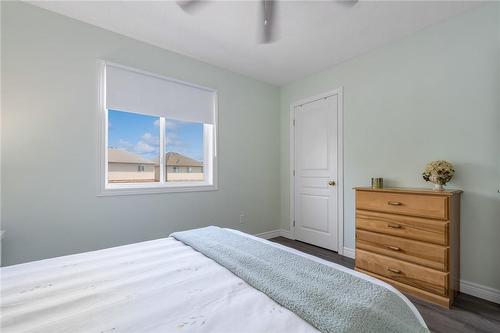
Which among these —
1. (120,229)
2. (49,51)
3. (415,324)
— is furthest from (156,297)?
(49,51)

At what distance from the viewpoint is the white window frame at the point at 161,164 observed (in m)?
2.45

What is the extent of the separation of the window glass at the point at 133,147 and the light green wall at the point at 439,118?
2.45m

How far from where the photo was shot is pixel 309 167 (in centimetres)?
359

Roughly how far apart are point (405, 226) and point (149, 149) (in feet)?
9.25

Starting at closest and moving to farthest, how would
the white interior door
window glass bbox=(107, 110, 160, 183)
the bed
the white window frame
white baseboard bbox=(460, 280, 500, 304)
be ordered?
the bed, white baseboard bbox=(460, 280, 500, 304), the white window frame, window glass bbox=(107, 110, 160, 183), the white interior door

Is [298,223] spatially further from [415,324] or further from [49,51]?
[49,51]

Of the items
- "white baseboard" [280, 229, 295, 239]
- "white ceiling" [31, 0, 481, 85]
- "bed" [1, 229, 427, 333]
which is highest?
"white ceiling" [31, 0, 481, 85]

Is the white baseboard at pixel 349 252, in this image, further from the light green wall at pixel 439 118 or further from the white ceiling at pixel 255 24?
the white ceiling at pixel 255 24

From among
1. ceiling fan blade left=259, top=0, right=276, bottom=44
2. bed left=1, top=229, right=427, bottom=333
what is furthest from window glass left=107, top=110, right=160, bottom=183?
ceiling fan blade left=259, top=0, right=276, bottom=44

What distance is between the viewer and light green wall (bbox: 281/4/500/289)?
2039 mm

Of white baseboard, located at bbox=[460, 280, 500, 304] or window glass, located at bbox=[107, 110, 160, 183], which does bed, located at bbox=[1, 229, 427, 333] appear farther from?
white baseboard, located at bbox=[460, 280, 500, 304]

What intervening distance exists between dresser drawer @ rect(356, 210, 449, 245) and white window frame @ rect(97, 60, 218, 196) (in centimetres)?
189

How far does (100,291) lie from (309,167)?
9.94 feet

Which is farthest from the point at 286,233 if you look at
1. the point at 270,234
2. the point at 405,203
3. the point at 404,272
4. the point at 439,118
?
the point at 439,118
